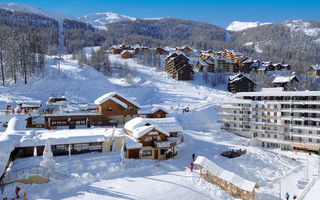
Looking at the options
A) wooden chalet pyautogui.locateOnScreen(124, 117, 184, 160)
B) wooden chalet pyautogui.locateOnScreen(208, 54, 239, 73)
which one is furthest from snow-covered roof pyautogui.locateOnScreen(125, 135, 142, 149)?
wooden chalet pyautogui.locateOnScreen(208, 54, 239, 73)

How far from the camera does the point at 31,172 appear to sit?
22.4 meters

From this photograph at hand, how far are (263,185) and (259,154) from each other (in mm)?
9290

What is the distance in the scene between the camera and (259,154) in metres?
35.3

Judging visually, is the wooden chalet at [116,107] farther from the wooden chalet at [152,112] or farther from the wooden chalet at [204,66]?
the wooden chalet at [204,66]

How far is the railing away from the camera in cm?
2166

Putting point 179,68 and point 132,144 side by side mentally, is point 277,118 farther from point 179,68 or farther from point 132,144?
point 179,68

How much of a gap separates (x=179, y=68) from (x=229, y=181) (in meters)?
61.8

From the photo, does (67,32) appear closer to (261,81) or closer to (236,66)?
(236,66)

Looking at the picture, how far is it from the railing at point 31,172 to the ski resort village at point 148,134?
9 centimetres

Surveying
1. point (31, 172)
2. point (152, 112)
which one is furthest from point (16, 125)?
point (152, 112)

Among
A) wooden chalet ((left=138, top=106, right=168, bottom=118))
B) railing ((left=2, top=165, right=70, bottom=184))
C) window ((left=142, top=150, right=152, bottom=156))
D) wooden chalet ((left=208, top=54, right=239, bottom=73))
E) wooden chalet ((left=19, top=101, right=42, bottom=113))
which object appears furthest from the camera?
wooden chalet ((left=208, top=54, right=239, bottom=73))

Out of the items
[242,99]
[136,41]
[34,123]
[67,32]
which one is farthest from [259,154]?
[67,32]

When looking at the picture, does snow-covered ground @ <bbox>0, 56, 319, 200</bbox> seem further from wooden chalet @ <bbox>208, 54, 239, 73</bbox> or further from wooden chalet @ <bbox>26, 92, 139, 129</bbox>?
wooden chalet @ <bbox>208, 54, 239, 73</bbox>

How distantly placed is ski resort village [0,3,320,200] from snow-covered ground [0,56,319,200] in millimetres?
144
